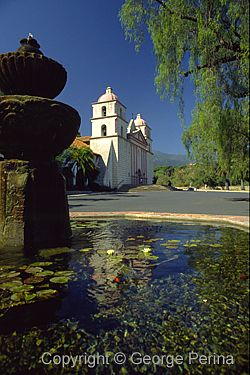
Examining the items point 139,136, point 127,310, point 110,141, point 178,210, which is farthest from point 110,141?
point 127,310

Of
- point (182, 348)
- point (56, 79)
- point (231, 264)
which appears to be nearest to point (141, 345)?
point (182, 348)

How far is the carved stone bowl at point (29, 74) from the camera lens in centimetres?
301

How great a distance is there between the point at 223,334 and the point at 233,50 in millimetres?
3513

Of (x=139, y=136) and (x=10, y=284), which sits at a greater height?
(x=139, y=136)

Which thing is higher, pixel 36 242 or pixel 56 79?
pixel 56 79

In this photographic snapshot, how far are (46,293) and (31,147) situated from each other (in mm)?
1981

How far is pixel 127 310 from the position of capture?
145 cm

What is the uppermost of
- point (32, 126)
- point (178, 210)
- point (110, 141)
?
point (110, 141)

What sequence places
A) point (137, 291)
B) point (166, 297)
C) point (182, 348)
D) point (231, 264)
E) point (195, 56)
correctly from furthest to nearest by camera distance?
point (195, 56) → point (231, 264) → point (137, 291) → point (166, 297) → point (182, 348)

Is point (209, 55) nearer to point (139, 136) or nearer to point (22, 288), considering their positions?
point (22, 288)

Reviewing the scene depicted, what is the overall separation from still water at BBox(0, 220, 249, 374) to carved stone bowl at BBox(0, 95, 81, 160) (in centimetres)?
132

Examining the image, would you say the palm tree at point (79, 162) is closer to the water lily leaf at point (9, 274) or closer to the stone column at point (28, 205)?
the stone column at point (28, 205)

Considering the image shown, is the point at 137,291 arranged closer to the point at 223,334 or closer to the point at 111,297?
the point at 111,297

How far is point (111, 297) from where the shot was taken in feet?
5.36
